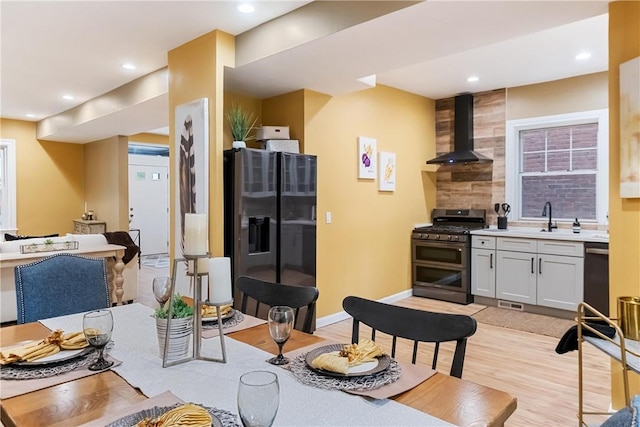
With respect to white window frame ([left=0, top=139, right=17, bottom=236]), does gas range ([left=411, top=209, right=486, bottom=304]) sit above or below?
below

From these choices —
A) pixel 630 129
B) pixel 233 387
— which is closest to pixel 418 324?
pixel 233 387

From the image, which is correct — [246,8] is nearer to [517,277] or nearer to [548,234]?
[548,234]

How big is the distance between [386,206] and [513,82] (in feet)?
6.97

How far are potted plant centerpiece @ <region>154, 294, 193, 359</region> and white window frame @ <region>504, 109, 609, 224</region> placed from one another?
4.80 metres

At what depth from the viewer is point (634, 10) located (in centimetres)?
219

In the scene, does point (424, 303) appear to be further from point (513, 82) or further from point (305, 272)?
point (513, 82)

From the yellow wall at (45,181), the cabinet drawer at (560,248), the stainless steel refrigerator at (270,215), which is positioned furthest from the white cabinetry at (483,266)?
the yellow wall at (45,181)

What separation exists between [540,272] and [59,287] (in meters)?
4.42

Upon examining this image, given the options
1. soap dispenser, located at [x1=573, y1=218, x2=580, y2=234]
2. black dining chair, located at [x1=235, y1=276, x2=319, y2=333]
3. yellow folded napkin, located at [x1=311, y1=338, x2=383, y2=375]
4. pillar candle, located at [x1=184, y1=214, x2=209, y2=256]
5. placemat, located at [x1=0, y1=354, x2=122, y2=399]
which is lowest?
placemat, located at [x1=0, y1=354, x2=122, y2=399]

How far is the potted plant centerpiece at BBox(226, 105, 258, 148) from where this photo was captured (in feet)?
12.2

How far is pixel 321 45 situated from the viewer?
292 centimetres

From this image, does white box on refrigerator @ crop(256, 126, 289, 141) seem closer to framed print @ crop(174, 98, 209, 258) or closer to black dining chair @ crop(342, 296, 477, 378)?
framed print @ crop(174, 98, 209, 258)

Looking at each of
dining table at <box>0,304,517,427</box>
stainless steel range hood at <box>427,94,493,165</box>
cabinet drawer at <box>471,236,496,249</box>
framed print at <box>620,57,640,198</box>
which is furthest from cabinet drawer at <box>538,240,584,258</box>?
dining table at <box>0,304,517,427</box>

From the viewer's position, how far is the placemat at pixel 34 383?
1.14 m
